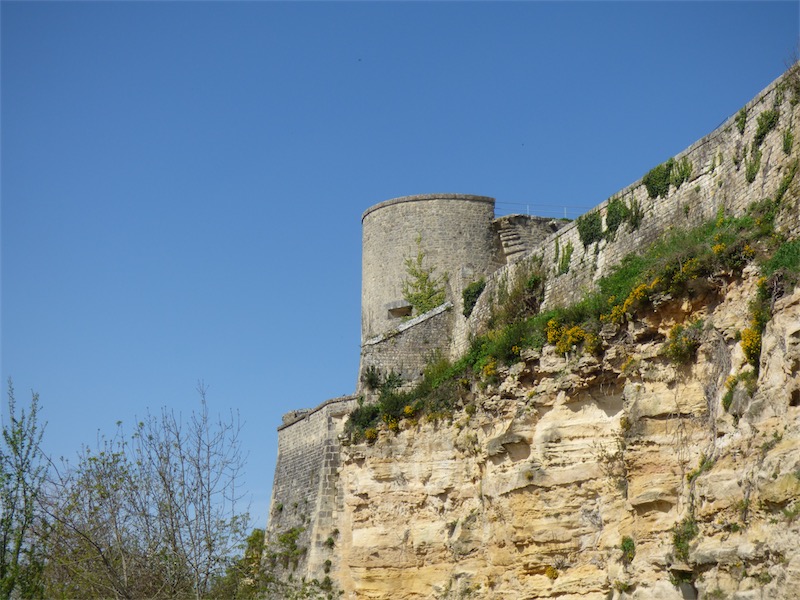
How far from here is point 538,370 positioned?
21.4m

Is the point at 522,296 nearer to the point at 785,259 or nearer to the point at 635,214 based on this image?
the point at 635,214

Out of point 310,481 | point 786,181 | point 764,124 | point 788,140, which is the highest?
point 764,124

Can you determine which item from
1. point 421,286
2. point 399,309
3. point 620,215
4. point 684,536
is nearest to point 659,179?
point 620,215

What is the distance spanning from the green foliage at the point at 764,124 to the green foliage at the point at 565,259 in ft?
19.9

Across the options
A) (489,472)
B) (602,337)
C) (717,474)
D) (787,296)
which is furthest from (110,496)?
(787,296)

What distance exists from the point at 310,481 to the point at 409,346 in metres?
4.00

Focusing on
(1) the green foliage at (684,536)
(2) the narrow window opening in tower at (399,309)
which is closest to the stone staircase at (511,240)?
(2) the narrow window opening in tower at (399,309)

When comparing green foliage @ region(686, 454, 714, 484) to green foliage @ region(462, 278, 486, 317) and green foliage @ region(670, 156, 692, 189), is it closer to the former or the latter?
green foliage @ region(670, 156, 692, 189)

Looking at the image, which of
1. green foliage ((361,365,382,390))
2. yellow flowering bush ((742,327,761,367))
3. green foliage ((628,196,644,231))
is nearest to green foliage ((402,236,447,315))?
green foliage ((361,365,382,390))

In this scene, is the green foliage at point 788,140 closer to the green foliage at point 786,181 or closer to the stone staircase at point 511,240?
the green foliage at point 786,181

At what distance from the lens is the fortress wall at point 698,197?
17766 mm

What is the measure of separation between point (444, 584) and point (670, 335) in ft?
27.4

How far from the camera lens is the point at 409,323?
1113 inches

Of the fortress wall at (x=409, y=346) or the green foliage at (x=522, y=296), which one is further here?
the fortress wall at (x=409, y=346)
